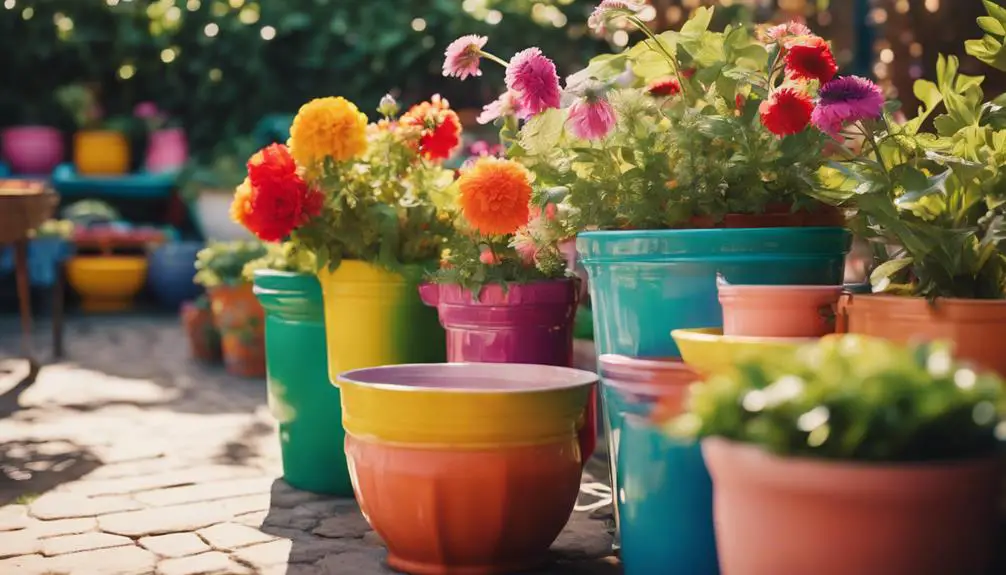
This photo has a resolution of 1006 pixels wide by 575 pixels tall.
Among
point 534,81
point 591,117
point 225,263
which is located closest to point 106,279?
point 225,263

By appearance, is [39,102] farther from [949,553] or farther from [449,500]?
[949,553]

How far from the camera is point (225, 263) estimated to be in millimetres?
5113

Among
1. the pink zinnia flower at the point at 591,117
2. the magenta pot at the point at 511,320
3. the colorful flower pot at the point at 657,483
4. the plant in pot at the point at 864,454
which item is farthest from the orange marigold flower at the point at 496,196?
the plant in pot at the point at 864,454

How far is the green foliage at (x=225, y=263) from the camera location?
5.11 meters

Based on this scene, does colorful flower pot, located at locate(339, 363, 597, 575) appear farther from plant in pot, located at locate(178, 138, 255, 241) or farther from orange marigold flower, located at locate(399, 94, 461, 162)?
plant in pot, located at locate(178, 138, 255, 241)

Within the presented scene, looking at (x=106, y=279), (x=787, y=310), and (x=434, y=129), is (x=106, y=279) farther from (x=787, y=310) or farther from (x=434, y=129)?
(x=787, y=310)

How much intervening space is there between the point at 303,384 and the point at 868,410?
1.94 metres

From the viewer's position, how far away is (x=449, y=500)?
1982 mm

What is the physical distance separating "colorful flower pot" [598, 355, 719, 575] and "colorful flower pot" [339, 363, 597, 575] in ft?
0.46

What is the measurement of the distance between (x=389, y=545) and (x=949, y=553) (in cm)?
120

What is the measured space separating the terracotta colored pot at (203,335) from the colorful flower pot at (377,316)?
2.95 metres

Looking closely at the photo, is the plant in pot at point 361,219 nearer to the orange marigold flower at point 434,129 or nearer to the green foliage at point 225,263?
the orange marigold flower at point 434,129

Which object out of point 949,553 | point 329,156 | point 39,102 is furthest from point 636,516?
point 39,102

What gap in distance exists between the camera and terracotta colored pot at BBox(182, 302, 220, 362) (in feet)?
18.1
